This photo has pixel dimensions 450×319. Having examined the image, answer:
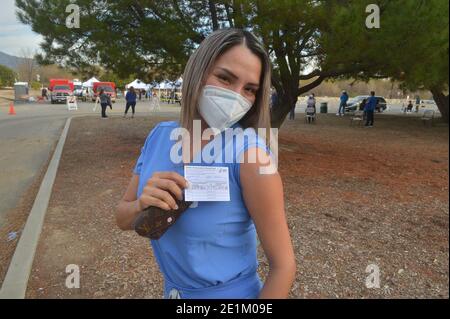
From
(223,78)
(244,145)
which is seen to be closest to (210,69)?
(223,78)

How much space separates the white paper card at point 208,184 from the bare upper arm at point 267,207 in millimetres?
56

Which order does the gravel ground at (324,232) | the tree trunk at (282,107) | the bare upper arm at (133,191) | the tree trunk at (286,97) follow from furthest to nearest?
the tree trunk at (282,107)
the tree trunk at (286,97)
the gravel ground at (324,232)
the bare upper arm at (133,191)

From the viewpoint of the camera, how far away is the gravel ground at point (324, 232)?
3244mm

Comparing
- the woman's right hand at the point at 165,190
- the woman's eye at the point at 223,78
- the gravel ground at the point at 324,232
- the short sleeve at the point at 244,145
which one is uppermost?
the woman's eye at the point at 223,78

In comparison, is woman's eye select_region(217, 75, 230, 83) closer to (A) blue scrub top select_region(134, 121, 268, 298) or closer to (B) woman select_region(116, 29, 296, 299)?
(B) woman select_region(116, 29, 296, 299)

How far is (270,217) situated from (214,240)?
0.20 meters

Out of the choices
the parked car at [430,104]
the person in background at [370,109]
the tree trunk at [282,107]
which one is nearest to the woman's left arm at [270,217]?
the parked car at [430,104]

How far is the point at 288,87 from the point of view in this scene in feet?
31.1

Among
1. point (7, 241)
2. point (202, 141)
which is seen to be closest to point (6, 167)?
point (7, 241)

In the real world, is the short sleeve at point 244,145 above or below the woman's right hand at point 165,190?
above

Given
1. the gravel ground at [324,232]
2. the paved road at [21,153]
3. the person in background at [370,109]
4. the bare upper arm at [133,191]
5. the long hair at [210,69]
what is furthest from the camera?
the person in background at [370,109]

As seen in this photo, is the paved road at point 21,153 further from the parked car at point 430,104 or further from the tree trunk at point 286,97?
the tree trunk at point 286,97

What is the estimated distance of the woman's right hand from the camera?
1136 millimetres
